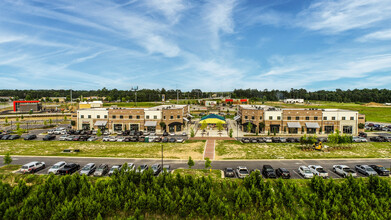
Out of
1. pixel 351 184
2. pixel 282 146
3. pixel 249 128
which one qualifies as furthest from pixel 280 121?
pixel 351 184

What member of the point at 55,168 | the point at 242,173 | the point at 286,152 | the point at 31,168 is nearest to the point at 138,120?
the point at 55,168

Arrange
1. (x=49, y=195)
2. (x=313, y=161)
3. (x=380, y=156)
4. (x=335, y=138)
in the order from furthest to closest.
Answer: (x=335, y=138) → (x=380, y=156) → (x=313, y=161) → (x=49, y=195)

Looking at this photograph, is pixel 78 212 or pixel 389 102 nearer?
pixel 78 212

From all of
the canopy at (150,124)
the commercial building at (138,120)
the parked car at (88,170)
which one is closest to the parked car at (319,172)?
the parked car at (88,170)

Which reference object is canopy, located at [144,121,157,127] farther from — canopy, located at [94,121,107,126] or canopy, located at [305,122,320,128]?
canopy, located at [305,122,320,128]

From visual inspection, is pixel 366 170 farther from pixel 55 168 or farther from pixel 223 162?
pixel 55 168

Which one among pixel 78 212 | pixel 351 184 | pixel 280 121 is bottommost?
pixel 78 212

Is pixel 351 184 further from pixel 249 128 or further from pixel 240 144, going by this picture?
pixel 249 128
